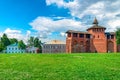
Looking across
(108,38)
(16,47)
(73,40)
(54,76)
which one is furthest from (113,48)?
(54,76)

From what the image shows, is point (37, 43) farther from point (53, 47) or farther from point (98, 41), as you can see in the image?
point (98, 41)

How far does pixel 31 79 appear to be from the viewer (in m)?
9.91

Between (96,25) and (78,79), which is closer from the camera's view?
(78,79)

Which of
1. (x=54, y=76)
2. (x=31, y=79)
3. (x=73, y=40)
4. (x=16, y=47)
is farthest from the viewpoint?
(x=16, y=47)

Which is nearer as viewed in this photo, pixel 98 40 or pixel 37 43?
pixel 98 40

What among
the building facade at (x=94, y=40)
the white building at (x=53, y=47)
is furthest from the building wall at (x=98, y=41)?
the white building at (x=53, y=47)

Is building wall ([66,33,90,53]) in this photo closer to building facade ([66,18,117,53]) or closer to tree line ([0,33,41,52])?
building facade ([66,18,117,53])

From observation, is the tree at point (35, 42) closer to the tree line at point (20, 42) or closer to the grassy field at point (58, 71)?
the tree line at point (20, 42)

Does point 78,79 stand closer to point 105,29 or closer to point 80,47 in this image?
point 80,47

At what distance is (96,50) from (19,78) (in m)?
75.6

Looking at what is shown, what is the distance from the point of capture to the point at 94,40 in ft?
276

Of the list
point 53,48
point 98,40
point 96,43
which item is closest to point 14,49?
point 53,48

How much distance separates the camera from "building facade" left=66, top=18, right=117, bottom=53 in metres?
81.2

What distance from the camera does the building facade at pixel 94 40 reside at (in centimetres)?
8119
